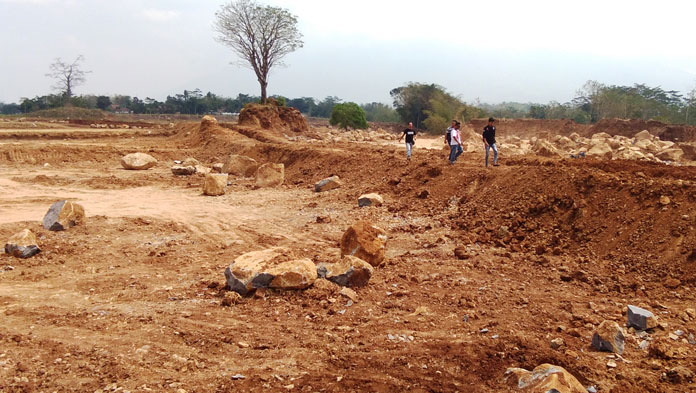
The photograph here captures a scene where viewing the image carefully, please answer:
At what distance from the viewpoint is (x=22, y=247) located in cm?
684

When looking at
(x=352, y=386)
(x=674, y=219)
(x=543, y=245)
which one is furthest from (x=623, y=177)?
(x=352, y=386)

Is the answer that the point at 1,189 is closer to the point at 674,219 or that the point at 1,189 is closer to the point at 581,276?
the point at 581,276

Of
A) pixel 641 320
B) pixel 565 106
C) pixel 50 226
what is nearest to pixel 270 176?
pixel 50 226

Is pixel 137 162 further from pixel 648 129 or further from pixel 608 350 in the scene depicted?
pixel 648 129

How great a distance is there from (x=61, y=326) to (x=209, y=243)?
3.26m

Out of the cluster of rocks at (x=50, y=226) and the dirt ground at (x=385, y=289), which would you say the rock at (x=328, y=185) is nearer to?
the dirt ground at (x=385, y=289)

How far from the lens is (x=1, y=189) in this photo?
38.8ft

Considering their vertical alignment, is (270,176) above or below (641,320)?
above

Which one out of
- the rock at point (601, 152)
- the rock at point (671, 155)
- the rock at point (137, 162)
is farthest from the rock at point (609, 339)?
the rock at point (137, 162)

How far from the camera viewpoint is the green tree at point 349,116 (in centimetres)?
3528

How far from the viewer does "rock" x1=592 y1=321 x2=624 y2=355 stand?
4.17m

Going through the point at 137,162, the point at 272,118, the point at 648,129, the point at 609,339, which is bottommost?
the point at 609,339

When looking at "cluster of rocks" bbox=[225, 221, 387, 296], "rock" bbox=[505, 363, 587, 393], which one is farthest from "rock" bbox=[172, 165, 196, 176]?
"rock" bbox=[505, 363, 587, 393]

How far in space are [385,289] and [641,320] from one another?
8.54 ft
